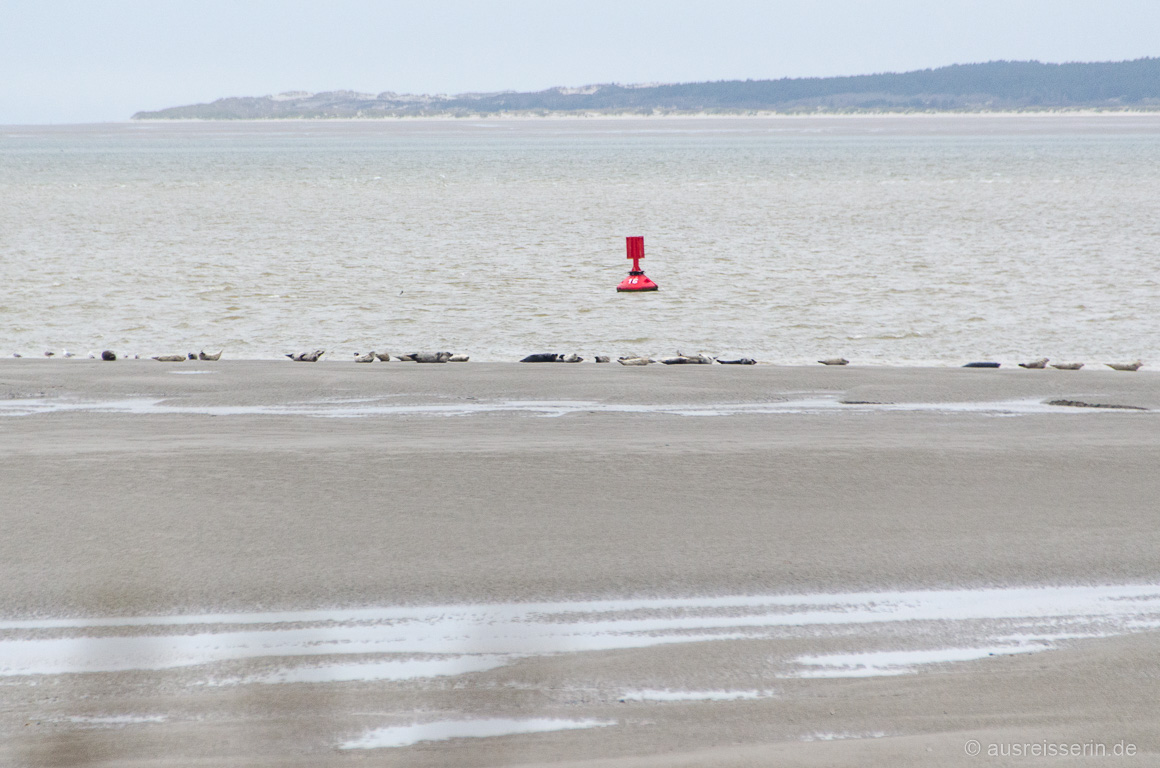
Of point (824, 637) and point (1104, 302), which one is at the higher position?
point (824, 637)

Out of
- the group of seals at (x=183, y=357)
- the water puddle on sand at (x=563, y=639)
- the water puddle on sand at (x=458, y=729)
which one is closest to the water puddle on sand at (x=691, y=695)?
the water puddle on sand at (x=563, y=639)

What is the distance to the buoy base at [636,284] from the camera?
15.0 meters

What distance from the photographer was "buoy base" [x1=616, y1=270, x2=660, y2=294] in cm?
1502

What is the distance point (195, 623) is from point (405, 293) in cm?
1142

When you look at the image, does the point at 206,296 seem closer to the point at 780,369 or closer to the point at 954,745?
the point at 780,369

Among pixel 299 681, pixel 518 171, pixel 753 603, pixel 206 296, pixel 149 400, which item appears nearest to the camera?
pixel 299 681

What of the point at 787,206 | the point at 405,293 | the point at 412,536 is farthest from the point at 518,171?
the point at 412,536

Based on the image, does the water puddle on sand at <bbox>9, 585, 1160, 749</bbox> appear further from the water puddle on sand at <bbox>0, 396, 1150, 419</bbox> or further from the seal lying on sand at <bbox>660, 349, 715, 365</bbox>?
the seal lying on sand at <bbox>660, 349, 715, 365</bbox>

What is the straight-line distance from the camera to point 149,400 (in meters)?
7.53

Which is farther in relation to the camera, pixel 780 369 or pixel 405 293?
pixel 405 293

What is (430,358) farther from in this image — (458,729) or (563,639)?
(458,729)

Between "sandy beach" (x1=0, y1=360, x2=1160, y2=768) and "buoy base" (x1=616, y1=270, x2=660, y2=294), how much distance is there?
7.51 m

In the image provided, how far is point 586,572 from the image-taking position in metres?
4.37

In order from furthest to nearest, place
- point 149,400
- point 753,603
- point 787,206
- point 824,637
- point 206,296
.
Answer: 1. point 787,206
2. point 206,296
3. point 149,400
4. point 753,603
5. point 824,637
